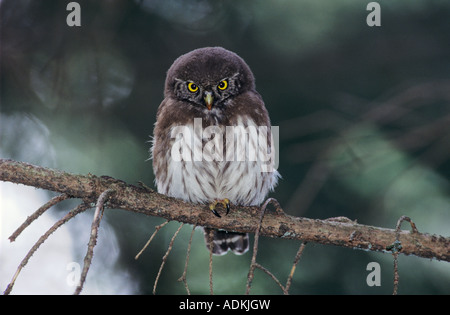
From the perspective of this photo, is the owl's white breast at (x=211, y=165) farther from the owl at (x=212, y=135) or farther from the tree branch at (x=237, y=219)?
the tree branch at (x=237, y=219)

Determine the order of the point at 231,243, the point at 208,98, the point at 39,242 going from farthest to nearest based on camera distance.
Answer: the point at 231,243, the point at 208,98, the point at 39,242

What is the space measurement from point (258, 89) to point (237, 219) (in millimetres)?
1918

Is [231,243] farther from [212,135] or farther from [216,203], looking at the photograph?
[212,135]

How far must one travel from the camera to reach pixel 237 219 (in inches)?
130

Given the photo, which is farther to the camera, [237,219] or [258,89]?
[258,89]

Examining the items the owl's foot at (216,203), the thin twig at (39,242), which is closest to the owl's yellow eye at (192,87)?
the owl's foot at (216,203)

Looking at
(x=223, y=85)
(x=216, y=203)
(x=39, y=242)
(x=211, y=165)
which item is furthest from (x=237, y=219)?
(x=39, y=242)

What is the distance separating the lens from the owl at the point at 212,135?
12.6 feet

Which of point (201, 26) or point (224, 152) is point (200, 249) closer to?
point (224, 152)

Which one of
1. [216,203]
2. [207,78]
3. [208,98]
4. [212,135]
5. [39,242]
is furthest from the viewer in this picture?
[207,78]

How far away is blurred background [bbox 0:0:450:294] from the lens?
13.9 ft
